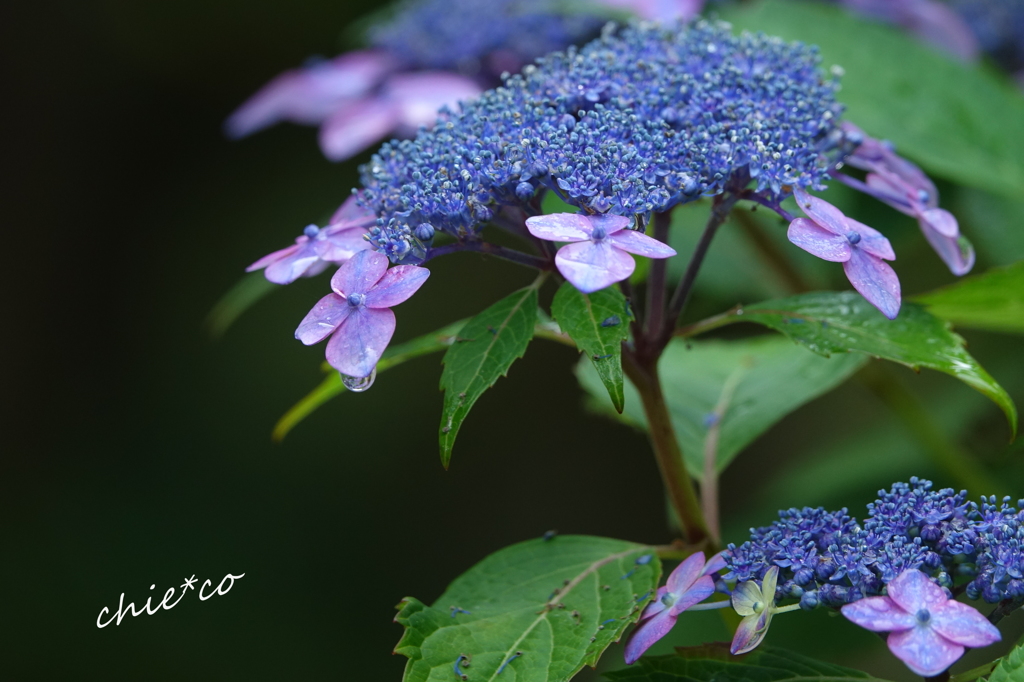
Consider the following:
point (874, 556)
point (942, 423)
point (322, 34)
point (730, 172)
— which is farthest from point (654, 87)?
point (322, 34)

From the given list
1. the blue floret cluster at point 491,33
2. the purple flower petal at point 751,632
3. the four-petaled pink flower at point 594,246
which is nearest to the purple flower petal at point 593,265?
the four-petaled pink flower at point 594,246

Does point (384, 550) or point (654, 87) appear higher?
point (654, 87)

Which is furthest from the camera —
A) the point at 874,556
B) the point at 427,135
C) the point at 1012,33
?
the point at 1012,33

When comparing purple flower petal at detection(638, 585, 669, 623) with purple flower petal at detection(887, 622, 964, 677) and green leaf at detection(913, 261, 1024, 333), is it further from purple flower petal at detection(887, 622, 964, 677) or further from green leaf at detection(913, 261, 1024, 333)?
green leaf at detection(913, 261, 1024, 333)

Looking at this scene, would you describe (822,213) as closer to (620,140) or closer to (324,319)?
(620,140)

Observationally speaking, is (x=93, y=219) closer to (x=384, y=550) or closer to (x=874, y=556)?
(x=384, y=550)

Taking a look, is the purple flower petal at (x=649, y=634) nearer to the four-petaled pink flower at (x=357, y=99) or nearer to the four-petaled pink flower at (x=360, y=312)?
the four-petaled pink flower at (x=360, y=312)
